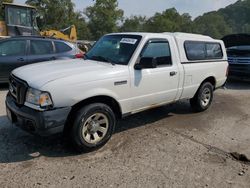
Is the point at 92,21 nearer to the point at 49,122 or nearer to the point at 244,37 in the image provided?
the point at 244,37

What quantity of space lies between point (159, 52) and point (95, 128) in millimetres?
A: 1888

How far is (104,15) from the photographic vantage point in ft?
182

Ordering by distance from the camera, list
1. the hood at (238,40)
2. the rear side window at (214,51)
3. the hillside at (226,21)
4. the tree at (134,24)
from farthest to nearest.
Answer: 1. the tree at (134,24)
2. the hillside at (226,21)
3. the hood at (238,40)
4. the rear side window at (214,51)

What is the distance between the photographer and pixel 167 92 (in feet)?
18.1

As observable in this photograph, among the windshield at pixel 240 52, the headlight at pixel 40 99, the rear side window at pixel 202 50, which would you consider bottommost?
the headlight at pixel 40 99

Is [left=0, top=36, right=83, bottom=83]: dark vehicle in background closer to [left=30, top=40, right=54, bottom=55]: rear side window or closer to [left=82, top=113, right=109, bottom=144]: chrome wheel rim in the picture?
[left=30, top=40, right=54, bottom=55]: rear side window

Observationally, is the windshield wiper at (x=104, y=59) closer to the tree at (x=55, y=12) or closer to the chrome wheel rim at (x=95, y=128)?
the chrome wheel rim at (x=95, y=128)

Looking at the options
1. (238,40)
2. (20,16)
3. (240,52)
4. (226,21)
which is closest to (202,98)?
(240,52)

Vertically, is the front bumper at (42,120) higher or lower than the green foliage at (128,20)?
lower

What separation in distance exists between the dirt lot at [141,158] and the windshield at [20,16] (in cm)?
1102

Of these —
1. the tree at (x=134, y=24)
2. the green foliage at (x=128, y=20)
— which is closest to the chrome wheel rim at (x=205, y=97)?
the green foliage at (x=128, y=20)

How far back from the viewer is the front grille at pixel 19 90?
414cm

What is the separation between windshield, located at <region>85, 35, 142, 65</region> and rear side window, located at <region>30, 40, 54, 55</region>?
370cm

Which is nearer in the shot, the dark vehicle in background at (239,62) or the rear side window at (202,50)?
the rear side window at (202,50)
